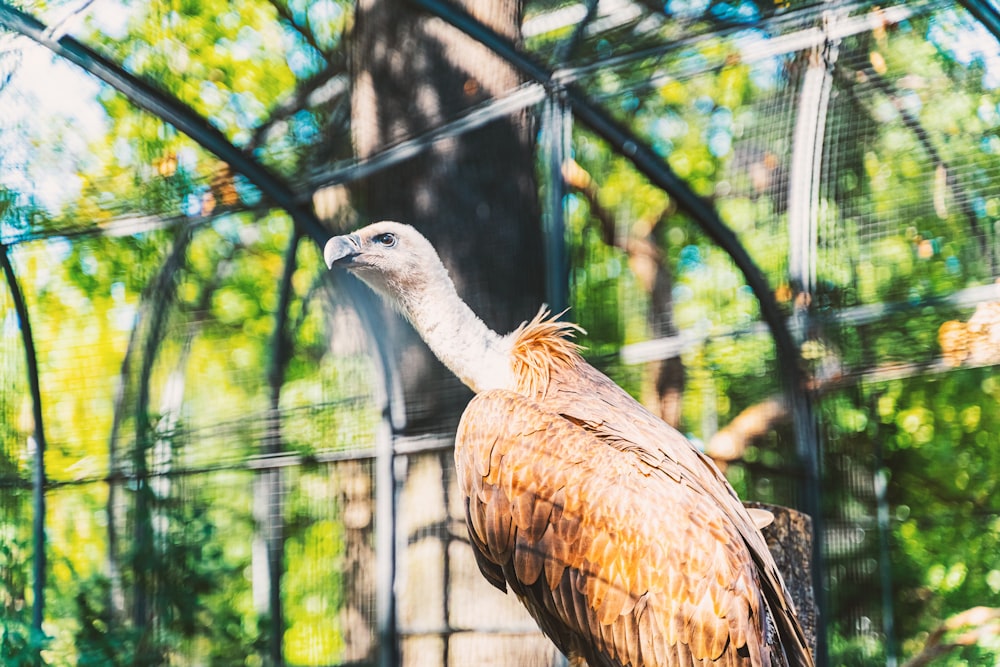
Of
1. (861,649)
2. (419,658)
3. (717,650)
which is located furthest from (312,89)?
(861,649)

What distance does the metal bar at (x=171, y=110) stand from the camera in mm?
3340

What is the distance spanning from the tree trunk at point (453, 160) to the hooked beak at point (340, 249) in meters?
0.81

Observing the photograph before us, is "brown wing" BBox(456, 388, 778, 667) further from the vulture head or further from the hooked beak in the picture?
the hooked beak

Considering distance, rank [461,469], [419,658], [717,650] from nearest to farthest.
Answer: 1. [717,650]
2. [461,469]
3. [419,658]

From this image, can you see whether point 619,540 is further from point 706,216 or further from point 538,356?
point 706,216

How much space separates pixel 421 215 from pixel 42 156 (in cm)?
148

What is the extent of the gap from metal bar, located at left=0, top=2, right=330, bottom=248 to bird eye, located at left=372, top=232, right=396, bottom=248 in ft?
2.30

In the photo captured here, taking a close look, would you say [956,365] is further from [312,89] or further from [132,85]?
[132,85]

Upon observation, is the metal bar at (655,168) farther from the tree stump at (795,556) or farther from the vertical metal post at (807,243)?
the tree stump at (795,556)

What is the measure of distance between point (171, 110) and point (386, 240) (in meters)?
1.00

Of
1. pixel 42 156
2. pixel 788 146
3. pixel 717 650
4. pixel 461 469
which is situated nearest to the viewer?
pixel 717 650

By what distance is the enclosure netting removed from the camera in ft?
11.2

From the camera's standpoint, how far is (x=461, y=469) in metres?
2.65

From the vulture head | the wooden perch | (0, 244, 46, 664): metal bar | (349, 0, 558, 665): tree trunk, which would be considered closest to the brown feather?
the vulture head
